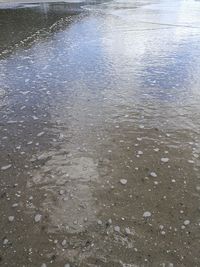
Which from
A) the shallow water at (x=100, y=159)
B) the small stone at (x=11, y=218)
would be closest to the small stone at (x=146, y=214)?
the shallow water at (x=100, y=159)

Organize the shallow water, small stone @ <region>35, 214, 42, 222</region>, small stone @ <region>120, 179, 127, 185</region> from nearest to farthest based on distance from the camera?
the shallow water
small stone @ <region>35, 214, 42, 222</region>
small stone @ <region>120, 179, 127, 185</region>

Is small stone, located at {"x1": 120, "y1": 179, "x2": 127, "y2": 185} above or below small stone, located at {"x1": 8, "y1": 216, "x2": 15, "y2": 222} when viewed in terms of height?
below

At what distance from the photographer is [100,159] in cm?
655

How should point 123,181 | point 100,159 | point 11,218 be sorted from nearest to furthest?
point 11,218 → point 123,181 → point 100,159

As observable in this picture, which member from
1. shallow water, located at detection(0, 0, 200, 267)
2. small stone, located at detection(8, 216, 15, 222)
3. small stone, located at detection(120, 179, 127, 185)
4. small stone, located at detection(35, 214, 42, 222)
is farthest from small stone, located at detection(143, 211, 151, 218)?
small stone, located at detection(8, 216, 15, 222)

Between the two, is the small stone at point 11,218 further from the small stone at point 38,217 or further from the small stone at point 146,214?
the small stone at point 146,214

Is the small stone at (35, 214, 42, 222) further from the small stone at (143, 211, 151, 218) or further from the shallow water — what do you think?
the small stone at (143, 211, 151, 218)

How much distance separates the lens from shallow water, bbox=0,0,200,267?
4.63m

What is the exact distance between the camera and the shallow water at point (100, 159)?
182 inches

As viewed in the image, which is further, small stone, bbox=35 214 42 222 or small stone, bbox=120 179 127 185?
small stone, bbox=120 179 127 185

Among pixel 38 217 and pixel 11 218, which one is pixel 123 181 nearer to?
pixel 38 217

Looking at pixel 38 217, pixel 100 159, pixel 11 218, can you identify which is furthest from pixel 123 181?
pixel 11 218

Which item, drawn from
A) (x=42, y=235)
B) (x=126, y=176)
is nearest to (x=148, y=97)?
(x=126, y=176)

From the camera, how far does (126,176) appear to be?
237 inches
